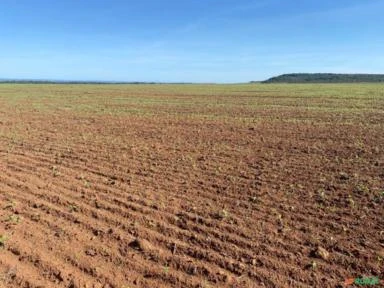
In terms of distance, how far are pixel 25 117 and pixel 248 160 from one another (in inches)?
586

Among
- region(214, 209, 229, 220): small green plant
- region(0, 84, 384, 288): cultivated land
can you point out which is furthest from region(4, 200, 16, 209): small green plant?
region(214, 209, 229, 220): small green plant

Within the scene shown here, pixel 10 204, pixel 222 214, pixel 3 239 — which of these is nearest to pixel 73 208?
pixel 10 204

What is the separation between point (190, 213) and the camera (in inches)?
247

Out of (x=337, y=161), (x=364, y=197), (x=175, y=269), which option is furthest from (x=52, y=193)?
(x=337, y=161)

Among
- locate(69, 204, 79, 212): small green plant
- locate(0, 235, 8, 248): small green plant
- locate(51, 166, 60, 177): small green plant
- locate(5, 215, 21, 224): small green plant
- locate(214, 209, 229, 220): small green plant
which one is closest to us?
locate(0, 235, 8, 248): small green plant

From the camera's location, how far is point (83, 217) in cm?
607

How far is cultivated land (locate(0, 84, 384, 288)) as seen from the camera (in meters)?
4.54

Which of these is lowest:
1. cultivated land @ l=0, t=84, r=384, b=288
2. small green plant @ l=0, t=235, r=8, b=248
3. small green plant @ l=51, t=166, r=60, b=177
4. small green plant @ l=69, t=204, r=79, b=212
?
cultivated land @ l=0, t=84, r=384, b=288

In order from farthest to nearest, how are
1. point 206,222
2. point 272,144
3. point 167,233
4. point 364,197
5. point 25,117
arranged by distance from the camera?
point 25,117 → point 272,144 → point 364,197 → point 206,222 → point 167,233

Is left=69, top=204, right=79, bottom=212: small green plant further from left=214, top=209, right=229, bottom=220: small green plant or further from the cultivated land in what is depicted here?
left=214, top=209, right=229, bottom=220: small green plant

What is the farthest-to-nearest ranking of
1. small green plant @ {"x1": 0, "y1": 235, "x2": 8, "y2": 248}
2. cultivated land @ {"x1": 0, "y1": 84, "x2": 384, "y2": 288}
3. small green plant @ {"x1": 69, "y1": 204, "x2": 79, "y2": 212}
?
small green plant @ {"x1": 69, "y1": 204, "x2": 79, "y2": 212}, small green plant @ {"x1": 0, "y1": 235, "x2": 8, "y2": 248}, cultivated land @ {"x1": 0, "y1": 84, "x2": 384, "y2": 288}

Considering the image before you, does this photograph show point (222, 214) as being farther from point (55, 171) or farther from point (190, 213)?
point (55, 171)

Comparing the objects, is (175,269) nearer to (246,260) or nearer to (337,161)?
(246,260)

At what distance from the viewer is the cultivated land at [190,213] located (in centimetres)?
454
